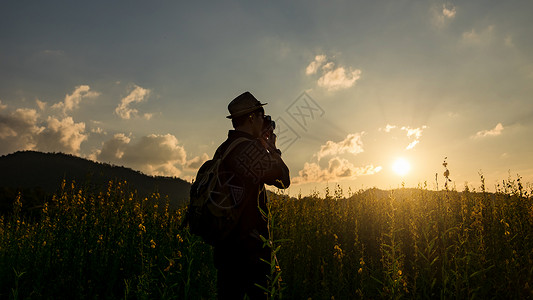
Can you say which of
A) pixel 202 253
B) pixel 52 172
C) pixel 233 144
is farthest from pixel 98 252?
pixel 52 172

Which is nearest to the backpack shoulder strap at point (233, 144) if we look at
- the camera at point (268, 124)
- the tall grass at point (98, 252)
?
the camera at point (268, 124)

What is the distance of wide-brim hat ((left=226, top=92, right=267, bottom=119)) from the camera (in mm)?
2934

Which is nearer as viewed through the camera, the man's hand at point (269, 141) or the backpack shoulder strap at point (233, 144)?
the backpack shoulder strap at point (233, 144)

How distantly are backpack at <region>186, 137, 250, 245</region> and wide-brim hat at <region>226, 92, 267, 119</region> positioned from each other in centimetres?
32

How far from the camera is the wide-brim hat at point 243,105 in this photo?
2.93 metres

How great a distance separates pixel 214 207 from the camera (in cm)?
251

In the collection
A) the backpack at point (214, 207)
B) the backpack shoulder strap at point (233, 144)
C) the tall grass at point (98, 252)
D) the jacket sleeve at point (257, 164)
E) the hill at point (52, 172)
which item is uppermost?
the hill at point (52, 172)

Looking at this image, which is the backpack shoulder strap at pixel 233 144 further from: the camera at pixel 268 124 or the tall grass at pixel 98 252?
the tall grass at pixel 98 252

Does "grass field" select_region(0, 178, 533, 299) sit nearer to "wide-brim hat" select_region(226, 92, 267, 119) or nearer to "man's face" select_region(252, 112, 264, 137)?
"man's face" select_region(252, 112, 264, 137)

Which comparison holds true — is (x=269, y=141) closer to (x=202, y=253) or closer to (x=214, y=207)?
(x=214, y=207)

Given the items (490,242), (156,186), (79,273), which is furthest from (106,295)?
(490,242)

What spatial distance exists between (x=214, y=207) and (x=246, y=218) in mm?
285

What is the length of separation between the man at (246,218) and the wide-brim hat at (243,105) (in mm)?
202

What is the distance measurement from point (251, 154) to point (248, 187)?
10.8 inches
